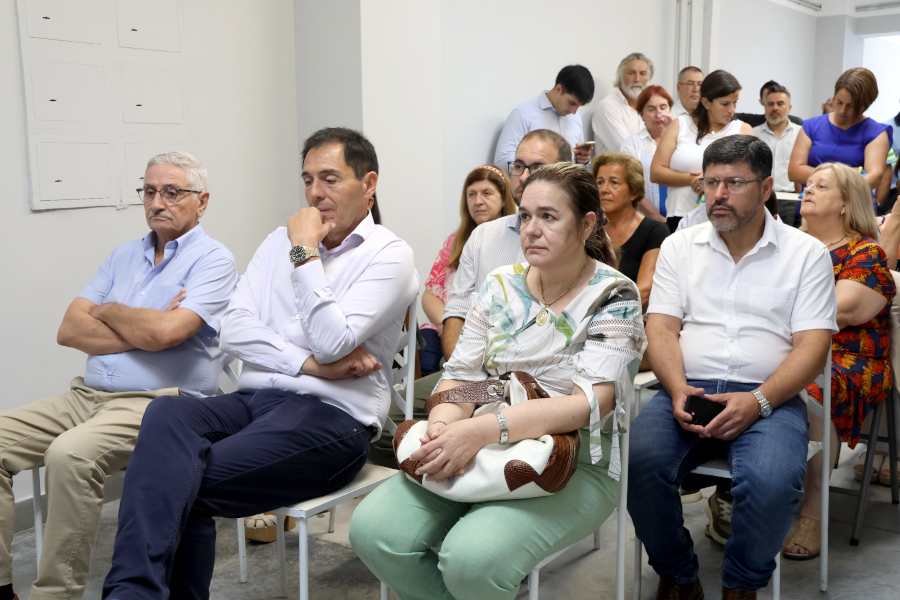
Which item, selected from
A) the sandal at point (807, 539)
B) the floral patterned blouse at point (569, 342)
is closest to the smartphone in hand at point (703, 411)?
the floral patterned blouse at point (569, 342)

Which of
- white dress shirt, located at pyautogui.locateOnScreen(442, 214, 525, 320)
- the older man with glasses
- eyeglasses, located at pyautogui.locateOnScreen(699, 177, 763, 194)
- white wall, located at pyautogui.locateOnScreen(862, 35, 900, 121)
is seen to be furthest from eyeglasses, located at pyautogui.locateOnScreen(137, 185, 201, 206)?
white wall, located at pyautogui.locateOnScreen(862, 35, 900, 121)

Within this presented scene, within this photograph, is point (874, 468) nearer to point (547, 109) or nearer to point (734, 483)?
point (734, 483)

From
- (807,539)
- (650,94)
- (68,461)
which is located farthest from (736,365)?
(650,94)

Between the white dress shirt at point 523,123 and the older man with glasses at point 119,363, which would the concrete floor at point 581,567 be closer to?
the older man with glasses at point 119,363

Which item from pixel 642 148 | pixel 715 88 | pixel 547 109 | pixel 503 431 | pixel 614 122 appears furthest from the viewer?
pixel 614 122

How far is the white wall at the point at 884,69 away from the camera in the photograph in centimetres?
1205

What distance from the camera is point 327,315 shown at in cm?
212

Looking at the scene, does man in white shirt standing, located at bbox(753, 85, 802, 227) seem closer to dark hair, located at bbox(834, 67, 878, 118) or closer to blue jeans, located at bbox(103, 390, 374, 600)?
dark hair, located at bbox(834, 67, 878, 118)

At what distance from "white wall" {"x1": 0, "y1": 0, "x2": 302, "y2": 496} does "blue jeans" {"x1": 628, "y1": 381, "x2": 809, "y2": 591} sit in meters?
2.14

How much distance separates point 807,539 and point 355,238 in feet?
5.81

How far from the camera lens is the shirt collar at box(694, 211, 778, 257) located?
241 centimetres

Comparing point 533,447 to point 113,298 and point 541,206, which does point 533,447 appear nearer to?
point 541,206

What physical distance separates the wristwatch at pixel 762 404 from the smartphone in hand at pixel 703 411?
0.10 metres

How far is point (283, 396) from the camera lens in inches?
86.8
